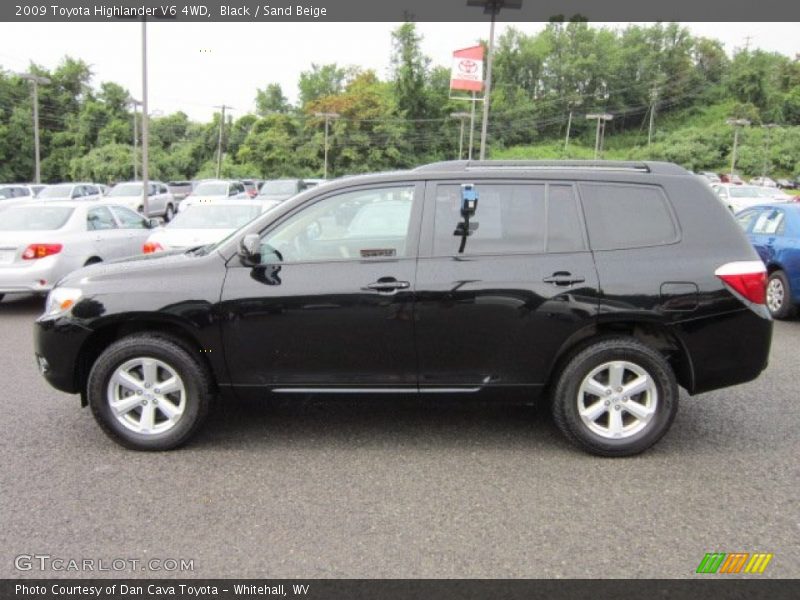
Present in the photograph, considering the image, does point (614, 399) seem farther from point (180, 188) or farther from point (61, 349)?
point (180, 188)

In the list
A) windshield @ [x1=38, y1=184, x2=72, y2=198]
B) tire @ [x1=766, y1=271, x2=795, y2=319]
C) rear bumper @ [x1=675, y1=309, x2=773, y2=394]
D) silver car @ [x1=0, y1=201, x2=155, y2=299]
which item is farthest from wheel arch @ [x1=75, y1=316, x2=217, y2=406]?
windshield @ [x1=38, y1=184, x2=72, y2=198]

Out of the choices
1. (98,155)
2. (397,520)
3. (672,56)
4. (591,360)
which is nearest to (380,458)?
(397,520)

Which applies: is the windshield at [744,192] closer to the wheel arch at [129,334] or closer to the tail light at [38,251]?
the tail light at [38,251]

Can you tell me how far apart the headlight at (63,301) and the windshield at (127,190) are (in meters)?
→ 25.0

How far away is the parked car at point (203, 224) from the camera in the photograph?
31.4ft

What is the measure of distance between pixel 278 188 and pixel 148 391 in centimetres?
2426

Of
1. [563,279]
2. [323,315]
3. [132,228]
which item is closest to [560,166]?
[563,279]

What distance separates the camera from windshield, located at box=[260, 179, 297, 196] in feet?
88.7

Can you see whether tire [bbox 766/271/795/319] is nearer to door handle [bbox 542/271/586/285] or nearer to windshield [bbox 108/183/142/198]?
door handle [bbox 542/271/586/285]

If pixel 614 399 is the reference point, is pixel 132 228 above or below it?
above

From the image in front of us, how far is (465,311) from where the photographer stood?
161 inches

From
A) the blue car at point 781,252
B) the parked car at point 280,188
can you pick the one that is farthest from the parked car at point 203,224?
the parked car at point 280,188

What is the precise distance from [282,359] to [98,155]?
202ft

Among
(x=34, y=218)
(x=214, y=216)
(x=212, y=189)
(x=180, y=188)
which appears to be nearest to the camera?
(x=34, y=218)
